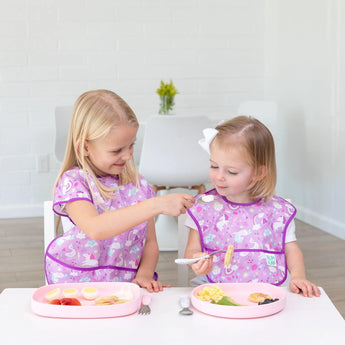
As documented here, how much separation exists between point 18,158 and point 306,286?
12.3 feet

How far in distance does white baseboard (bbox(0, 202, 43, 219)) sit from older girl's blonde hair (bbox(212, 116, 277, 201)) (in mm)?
3330

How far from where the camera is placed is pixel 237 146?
1668mm

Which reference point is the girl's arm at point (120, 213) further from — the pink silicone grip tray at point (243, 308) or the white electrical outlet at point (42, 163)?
the white electrical outlet at point (42, 163)

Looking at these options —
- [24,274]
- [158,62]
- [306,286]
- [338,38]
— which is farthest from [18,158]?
[306,286]

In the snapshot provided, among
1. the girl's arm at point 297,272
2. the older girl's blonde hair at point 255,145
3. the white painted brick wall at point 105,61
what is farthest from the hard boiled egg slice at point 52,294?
the white painted brick wall at point 105,61

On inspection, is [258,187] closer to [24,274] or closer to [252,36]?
[24,274]

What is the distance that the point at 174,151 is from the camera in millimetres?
3594

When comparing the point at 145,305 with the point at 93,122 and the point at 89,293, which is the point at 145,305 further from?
the point at 93,122

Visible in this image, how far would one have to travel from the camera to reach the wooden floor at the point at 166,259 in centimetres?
312

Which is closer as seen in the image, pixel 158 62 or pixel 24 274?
pixel 24 274

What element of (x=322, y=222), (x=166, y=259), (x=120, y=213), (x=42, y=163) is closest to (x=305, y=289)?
(x=120, y=213)

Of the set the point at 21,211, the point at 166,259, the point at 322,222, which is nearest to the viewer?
the point at 166,259

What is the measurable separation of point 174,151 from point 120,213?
7.03ft

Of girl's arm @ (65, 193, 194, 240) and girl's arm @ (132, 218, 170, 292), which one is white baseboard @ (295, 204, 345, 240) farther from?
girl's arm @ (65, 193, 194, 240)
